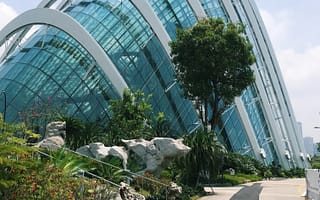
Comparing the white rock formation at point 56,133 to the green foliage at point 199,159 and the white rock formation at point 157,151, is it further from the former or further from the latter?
the green foliage at point 199,159

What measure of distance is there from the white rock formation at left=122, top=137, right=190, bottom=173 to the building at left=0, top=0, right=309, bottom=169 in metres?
13.7

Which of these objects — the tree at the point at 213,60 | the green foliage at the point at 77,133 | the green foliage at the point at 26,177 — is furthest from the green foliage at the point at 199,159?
the green foliage at the point at 26,177

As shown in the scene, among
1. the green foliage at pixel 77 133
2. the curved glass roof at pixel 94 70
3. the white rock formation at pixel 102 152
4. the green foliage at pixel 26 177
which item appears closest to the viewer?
the green foliage at pixel 26 177

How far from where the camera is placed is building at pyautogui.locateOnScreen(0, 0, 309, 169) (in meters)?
35.2

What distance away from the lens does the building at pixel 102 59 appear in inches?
1387

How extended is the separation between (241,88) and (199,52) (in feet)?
13.1

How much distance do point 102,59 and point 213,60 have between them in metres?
8.87

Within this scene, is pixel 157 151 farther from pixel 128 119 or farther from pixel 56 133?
pixel 128 119

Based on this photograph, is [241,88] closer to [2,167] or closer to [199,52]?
[199,52]

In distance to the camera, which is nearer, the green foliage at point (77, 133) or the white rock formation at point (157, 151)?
the white rock formation at point (157, 151)

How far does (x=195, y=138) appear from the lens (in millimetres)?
24422

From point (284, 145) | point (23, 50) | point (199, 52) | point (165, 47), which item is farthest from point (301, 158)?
point (23, 50)

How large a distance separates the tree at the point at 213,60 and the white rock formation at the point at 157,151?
10777mm

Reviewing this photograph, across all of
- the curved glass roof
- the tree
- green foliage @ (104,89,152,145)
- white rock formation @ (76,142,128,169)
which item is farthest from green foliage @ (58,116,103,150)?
the tree
